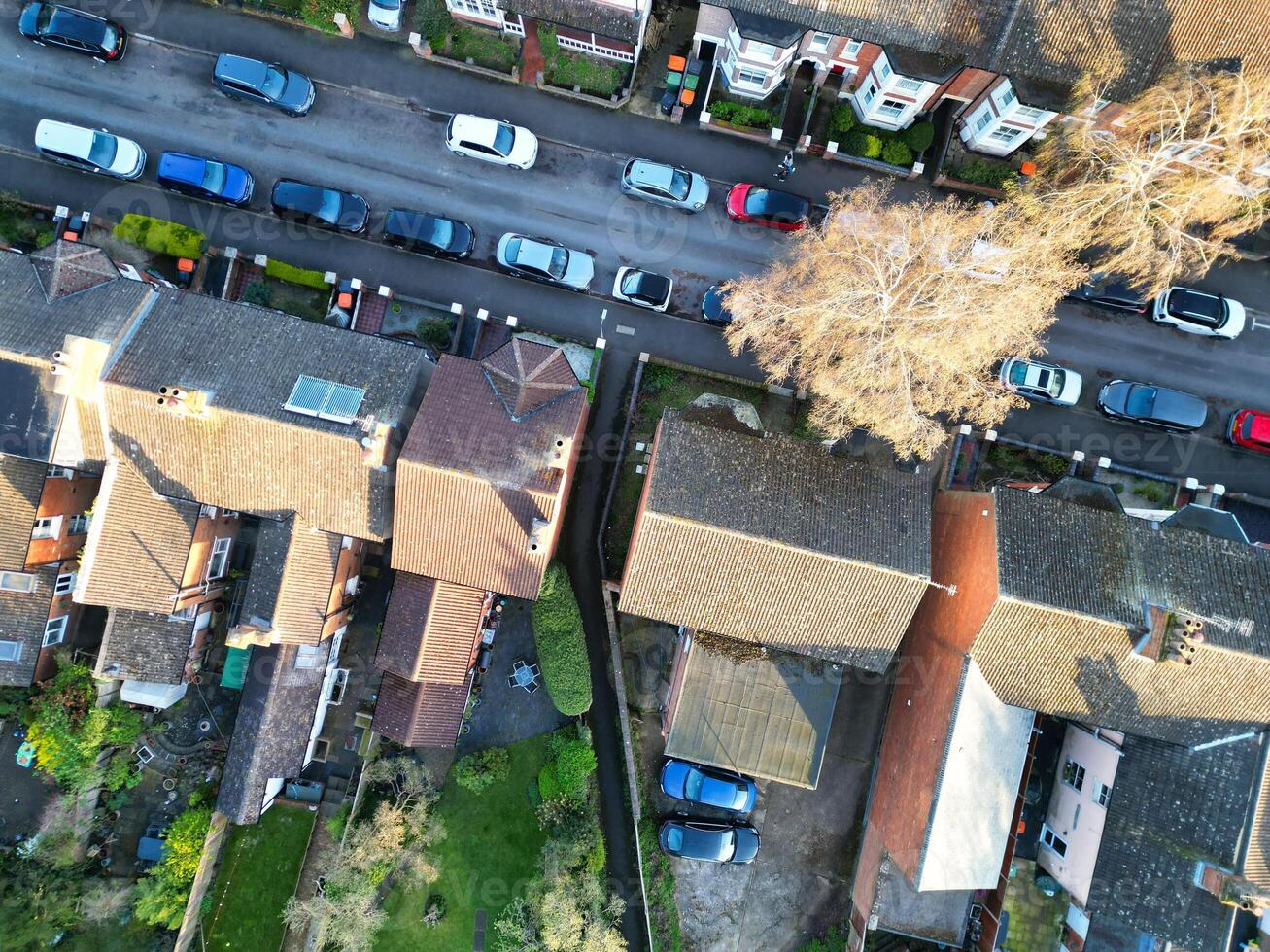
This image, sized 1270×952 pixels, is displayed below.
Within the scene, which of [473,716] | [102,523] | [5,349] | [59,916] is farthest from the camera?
[473,716]

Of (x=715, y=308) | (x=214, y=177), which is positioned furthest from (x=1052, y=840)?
(x=214, y=177)

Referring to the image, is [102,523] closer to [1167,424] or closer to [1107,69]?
[1107,69]

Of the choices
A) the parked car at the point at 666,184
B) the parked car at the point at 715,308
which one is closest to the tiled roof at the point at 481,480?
the parked car at the point at 715,308

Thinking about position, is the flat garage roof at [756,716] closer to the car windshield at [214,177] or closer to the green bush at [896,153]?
the green bush at [896,153]

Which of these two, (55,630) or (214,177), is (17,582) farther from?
(214,177)

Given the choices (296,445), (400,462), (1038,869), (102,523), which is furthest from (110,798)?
(1038,869)
